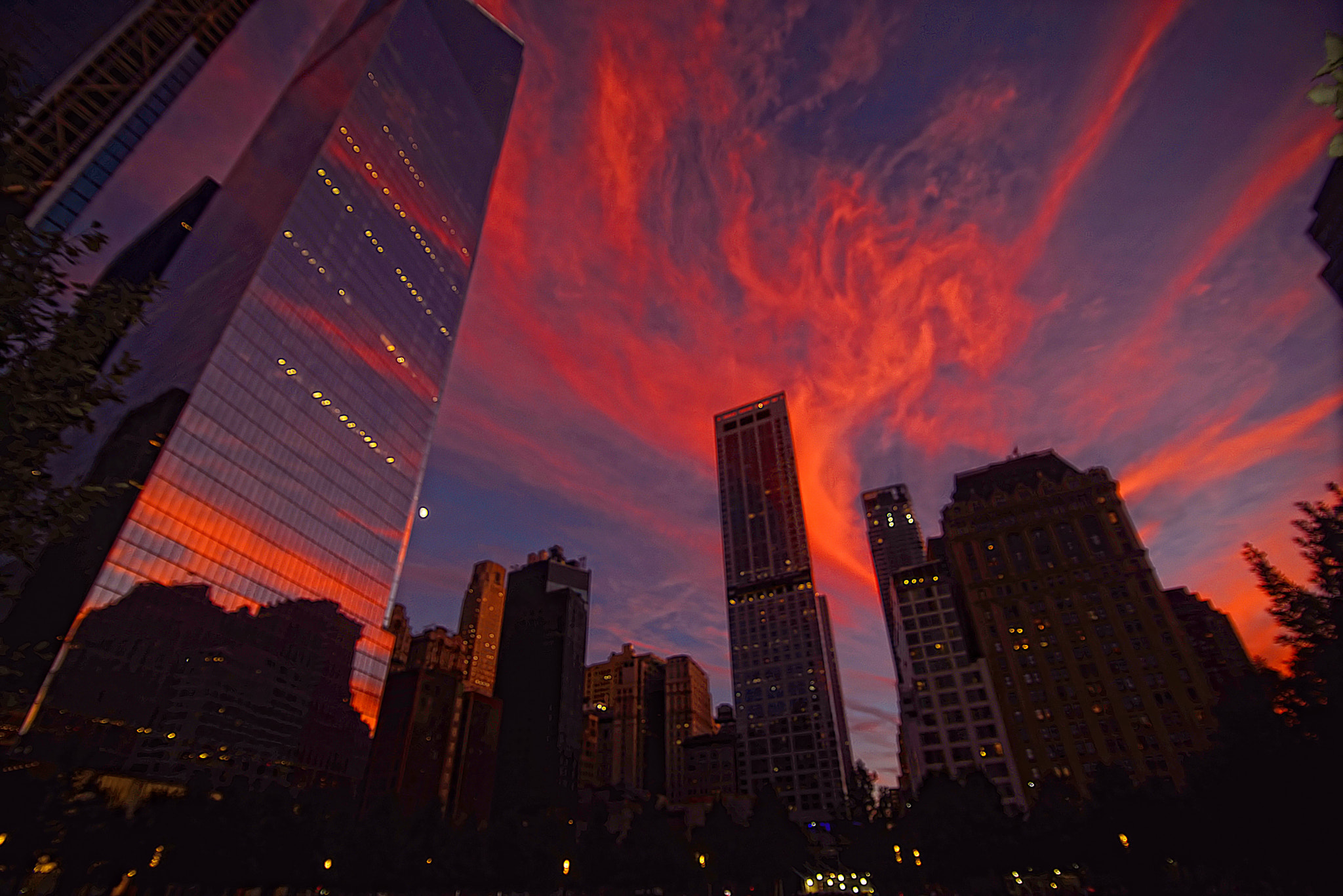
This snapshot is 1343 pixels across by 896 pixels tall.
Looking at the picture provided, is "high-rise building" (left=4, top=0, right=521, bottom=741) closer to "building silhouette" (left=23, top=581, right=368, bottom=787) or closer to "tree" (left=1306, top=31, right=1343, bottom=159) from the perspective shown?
"building silhouette" (left=23, top=581, right=368, bottom=787)

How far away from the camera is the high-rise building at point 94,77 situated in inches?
3130

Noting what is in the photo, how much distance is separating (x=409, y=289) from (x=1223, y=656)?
673ft

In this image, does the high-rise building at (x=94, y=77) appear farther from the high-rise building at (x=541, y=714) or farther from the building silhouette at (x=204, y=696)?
the high-rise building at (x=541, y=714)

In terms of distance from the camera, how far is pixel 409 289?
Result: 115438mm

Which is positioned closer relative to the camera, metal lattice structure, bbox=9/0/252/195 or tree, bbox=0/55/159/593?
tree, bbox=0/55/159/593

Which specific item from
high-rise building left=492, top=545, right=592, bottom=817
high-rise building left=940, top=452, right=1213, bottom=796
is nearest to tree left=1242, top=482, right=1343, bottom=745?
high-rise building left=940, top=452, right=1213, bottom=796

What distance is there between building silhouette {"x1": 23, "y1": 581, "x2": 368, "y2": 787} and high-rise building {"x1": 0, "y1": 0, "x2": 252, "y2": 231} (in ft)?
192

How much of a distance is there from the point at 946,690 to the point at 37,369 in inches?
5344

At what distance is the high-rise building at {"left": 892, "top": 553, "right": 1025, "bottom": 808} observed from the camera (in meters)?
110

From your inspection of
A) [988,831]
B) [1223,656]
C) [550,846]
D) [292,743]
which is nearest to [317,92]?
[292,743]

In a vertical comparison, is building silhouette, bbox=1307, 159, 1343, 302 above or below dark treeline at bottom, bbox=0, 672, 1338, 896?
above

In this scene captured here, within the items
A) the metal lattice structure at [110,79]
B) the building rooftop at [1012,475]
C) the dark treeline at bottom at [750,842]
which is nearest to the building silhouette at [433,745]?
the dark treeline at bottom at [750,842]

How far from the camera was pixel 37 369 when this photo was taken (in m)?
10.7

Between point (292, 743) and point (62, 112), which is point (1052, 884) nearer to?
point (292, 743)
